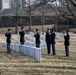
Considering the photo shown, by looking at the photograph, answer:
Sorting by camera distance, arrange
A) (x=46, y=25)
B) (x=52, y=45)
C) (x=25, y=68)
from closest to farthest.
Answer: (x=25, y=68), (x=52, y=45), (x=46, y=25)

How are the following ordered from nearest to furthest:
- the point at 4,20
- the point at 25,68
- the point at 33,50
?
the point at 25,68 → the point at 33,50 → the point at 4,20

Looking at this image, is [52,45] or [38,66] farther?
[52,45]

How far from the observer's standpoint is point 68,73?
17359 millimetres

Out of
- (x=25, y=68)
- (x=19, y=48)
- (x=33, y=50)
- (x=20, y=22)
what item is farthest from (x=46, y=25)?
(x=25, y=68)

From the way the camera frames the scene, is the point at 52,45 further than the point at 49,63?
Yes

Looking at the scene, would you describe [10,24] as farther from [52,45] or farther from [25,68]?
[25,68]

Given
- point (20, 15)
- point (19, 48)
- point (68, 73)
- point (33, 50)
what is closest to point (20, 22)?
point (20, 15)

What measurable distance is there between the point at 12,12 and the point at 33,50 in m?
65.8

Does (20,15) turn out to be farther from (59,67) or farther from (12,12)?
(59,67)

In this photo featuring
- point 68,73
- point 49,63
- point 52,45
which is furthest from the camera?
point 52,45

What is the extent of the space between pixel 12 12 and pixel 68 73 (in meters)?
72.9

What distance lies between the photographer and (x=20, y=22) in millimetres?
85250

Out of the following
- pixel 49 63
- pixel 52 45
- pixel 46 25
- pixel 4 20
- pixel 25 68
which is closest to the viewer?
pixel 25 68

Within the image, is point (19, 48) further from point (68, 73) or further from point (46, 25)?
point (46, 25)
